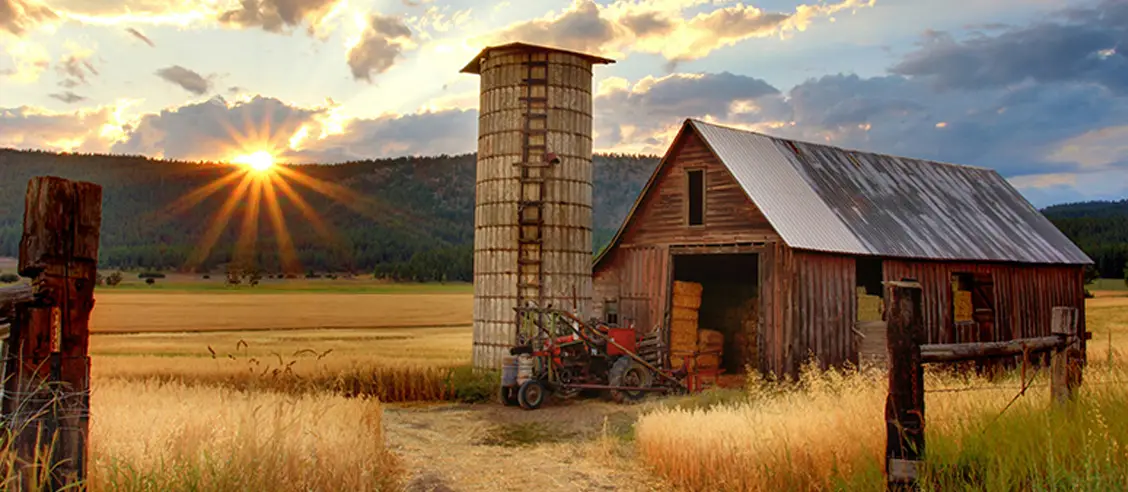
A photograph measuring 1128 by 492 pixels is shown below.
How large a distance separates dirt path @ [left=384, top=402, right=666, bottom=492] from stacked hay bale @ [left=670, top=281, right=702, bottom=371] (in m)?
3.48

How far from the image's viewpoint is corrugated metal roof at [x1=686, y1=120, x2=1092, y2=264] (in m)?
21.2

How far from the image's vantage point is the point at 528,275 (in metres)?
22.3

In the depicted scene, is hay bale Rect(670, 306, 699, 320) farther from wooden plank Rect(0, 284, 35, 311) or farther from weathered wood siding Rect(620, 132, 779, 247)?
wooden plank Rect(0, 284, 35, 311)

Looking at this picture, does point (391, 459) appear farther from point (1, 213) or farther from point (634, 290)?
point (1, 213)

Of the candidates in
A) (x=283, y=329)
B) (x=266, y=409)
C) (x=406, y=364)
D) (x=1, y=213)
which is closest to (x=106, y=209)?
(x=1, y=213)

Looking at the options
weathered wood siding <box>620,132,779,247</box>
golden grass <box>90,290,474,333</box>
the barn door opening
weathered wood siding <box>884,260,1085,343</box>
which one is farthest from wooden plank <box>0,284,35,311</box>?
golden grass <box>90,290,474,333</box>

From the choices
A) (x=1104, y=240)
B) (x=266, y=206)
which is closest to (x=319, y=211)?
(x=266, y=206)

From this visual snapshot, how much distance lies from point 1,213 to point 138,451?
11088 centimetres

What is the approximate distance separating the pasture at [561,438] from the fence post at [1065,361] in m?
0.19

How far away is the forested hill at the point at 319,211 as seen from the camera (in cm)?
9488

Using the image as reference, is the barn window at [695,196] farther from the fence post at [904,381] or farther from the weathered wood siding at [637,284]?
the fence post at [904,381]

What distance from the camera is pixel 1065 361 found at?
9844 millimetres

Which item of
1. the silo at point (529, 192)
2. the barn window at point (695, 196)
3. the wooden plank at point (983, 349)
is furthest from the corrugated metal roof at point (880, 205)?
the wooden plank at point (983, 349)

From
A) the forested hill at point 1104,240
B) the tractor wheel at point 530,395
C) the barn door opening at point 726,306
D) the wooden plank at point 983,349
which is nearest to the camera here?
the wooden plank at point 983,349
